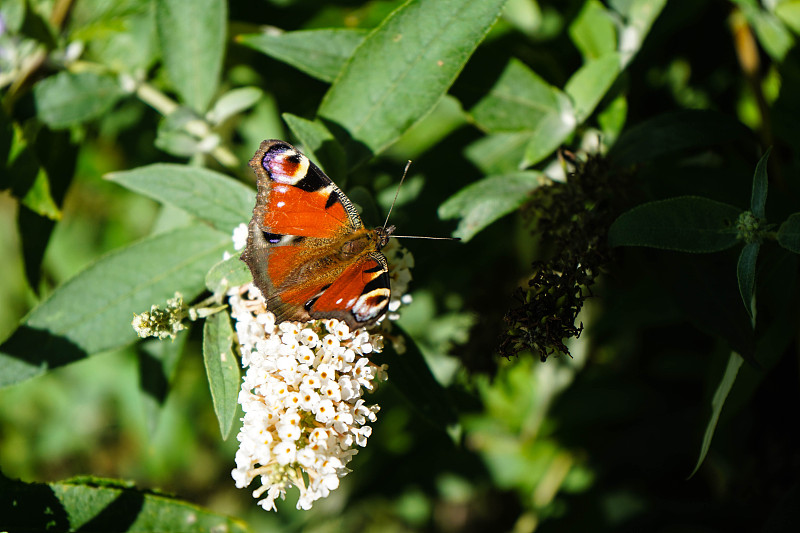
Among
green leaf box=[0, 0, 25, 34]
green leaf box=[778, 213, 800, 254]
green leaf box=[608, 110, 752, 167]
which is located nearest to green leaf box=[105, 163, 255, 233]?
green leaf box=[0, 0, 25, 34]

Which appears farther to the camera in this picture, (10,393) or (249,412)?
(10,393)

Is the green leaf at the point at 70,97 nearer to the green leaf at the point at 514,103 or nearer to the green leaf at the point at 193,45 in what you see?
the green leaf at the point at 193,45

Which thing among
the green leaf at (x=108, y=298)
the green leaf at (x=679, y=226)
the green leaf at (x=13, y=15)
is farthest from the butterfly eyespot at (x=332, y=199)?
the green leaf at (x=13, y=15)

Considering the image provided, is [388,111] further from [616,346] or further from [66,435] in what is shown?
[66,435]

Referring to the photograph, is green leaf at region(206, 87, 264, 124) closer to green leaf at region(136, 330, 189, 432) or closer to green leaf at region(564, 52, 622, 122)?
green leaf at region(136, 330, 189, 432)

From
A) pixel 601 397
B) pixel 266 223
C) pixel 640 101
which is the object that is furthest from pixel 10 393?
pixel 640 101

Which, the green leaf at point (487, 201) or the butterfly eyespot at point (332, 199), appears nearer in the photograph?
the butterfly eyespot at point (332, 199)
